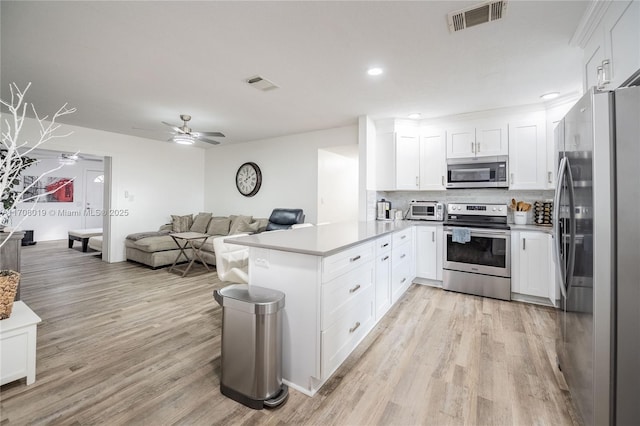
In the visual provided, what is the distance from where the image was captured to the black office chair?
4.98 meters

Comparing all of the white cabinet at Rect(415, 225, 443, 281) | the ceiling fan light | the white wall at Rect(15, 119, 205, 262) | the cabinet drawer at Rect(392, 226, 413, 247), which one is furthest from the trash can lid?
the white wall at Rect(15, 119, 205, 262)

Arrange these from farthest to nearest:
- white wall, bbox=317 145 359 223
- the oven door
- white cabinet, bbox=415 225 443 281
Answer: white wall, bbox=317 145 359 223 < white cabinet, bbox=415 225 443 281 < the oven door

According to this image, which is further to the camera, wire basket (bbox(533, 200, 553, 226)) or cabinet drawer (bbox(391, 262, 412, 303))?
wire basket (bbox(533, 200, 553, 226))

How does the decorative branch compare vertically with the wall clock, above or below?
below

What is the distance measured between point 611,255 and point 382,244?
63.3 inches

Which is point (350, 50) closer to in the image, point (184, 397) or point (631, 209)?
point (631, 209)

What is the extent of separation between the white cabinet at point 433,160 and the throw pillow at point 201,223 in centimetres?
453

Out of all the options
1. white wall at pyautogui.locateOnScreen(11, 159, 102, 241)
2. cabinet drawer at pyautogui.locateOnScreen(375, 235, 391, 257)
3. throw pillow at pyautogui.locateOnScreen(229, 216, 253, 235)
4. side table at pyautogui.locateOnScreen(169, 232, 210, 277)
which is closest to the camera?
cabinet drawer at pyautogui.locateOnScreen(375, 235, 391, 257)

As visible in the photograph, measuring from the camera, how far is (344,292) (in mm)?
1988

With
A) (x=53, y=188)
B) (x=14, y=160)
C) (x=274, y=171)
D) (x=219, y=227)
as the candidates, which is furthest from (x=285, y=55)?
(x=53, y=188)

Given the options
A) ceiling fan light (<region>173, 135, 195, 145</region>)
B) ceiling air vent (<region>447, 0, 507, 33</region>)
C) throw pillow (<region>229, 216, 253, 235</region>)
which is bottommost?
throw pillow (<region>229, 216, 253, 235</region>)

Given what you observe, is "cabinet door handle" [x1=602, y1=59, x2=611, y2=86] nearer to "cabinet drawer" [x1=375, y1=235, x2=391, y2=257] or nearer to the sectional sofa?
"cabinet drawer" [x1=375, y1=235, x2=391, y2=257]

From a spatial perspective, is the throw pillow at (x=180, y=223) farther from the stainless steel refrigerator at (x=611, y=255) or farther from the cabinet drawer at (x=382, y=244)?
the stainless steel refrigerator at (x=611, y=255)

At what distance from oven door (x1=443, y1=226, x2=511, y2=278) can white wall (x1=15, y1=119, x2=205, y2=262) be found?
225 inches
